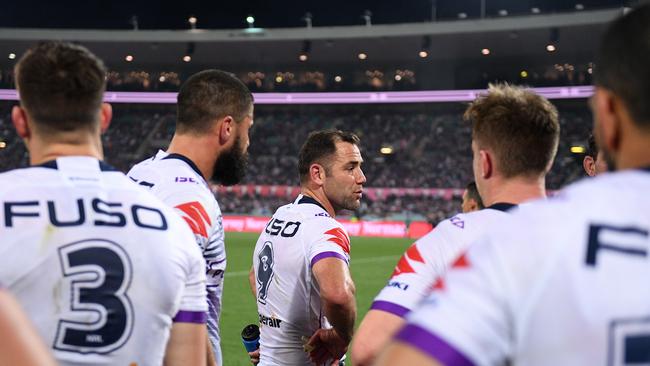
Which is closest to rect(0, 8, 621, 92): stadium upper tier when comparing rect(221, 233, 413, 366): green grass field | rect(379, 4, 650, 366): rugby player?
rect(221, 233, 413, 366): green grass field

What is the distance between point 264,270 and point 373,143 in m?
47.7

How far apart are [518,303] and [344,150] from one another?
4.13 meters

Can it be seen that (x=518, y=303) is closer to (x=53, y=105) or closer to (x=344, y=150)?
(x=53, y=105)

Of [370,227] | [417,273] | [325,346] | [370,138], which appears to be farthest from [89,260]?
[370,138]

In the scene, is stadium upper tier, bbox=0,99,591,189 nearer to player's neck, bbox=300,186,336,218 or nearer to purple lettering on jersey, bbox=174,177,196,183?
player's neck, bbox=300,186,336,218

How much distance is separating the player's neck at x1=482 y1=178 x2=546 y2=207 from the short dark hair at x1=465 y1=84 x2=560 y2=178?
0.08 feet

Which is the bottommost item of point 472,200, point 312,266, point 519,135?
point 472,200

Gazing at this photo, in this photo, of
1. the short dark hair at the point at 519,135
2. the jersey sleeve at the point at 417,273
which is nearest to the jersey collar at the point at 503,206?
the short dark hair at the point at 519,135

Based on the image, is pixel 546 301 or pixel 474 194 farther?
pixel 474 194

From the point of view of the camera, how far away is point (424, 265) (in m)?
2.50

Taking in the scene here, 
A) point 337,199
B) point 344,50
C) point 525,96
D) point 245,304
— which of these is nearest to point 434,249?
point 525,96

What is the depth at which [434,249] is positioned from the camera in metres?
2.52

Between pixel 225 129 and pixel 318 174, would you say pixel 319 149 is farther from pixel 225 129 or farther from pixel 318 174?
pixel 225 129

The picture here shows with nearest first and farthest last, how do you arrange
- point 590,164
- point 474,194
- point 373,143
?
point 590,164, point 474,194, point 373,143
